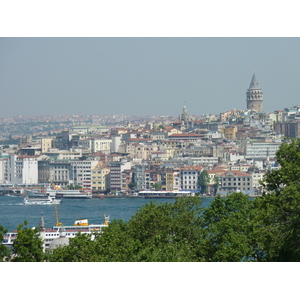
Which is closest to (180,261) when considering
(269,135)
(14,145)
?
(269,135)

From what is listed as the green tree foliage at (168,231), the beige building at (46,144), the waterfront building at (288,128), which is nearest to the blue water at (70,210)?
the beige building at (46,144)

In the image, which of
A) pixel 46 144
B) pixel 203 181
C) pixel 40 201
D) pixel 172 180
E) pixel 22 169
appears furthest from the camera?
pixel 46 144

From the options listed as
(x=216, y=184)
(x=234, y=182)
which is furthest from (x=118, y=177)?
(x=234, y=182)

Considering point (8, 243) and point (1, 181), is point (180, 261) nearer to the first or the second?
point (8, 243)

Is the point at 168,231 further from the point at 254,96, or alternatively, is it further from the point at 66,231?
the point at 254,96

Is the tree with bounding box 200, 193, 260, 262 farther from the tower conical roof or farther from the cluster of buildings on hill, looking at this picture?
the tower conical roof

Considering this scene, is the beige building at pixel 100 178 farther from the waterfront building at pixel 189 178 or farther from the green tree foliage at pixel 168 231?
the green tree foliage at pixel 168 231

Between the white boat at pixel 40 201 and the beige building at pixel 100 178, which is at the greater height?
the beige building at pixel 100 178
